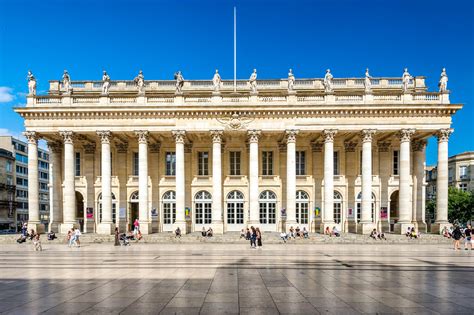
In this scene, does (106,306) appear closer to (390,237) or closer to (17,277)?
(17,277)

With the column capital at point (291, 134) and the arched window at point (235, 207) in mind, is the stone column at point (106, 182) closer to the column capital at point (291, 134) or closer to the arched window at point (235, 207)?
the arched window at point (235, 207)

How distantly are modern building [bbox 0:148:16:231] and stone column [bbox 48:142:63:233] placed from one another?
39.1 meters

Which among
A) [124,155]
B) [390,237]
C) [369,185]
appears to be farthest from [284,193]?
[124,155]

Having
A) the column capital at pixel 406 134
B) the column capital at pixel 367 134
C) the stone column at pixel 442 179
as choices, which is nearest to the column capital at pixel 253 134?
the column capital at pixel 367 134

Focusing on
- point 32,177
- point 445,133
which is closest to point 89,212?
point 32,177

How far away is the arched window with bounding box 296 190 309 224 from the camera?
41562 mm

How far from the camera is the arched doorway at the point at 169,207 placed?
42000 mm

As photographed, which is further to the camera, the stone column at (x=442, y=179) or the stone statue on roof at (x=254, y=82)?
the stone statue on roof at (x=254, y=82)

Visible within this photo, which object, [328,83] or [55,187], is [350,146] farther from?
[55,187]

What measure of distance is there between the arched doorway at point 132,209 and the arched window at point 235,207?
1106 centimetres

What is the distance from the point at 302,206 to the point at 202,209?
11.8 meters

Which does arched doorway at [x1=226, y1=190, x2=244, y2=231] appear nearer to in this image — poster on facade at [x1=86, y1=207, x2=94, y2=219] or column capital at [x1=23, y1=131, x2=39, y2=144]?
poster on facade at [x1=86, y1=207, x2=94, y2=219]

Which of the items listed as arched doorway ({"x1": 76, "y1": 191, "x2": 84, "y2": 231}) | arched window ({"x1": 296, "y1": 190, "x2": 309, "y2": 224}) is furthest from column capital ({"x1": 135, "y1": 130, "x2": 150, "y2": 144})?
arched window ({"x1": 296, "y1": 190, "x2": 309, "y2": 224})

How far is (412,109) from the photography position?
1427 inches
